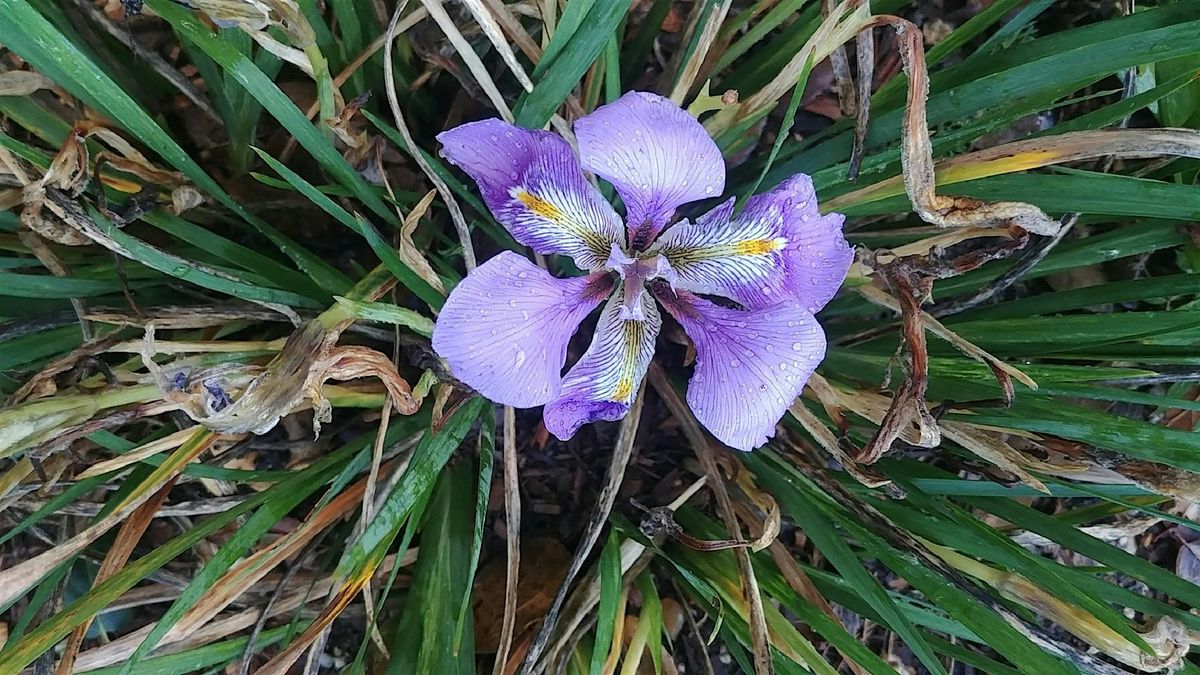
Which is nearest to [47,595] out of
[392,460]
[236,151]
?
[392,460]

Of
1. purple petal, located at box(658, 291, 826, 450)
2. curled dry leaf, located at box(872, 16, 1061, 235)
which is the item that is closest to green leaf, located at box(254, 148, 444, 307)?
purple petal, located at box(658, 291, 826, 450)

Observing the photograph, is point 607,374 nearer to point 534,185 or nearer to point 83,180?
point 534,185

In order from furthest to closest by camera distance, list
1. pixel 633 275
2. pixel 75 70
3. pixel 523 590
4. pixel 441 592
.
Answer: pixel 523 590, pixel 441 592, pixel 633 275, pixel 75 70

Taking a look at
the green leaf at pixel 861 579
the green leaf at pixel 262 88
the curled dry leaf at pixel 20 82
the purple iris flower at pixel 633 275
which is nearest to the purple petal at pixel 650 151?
the purple iris flower at pixel 633 275

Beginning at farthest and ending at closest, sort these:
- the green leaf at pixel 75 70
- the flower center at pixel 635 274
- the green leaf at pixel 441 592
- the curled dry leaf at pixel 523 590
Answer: the curled dry leaf at pixel 523 590, the green leaf at pixel 441 592, the flower center at pixel 635 274, the green leaf at pixel 75 70

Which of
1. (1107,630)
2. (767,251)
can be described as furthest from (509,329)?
(1107,630)

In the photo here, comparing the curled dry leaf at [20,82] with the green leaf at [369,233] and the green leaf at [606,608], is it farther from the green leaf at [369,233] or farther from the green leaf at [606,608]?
the green leaf at [606,608]
